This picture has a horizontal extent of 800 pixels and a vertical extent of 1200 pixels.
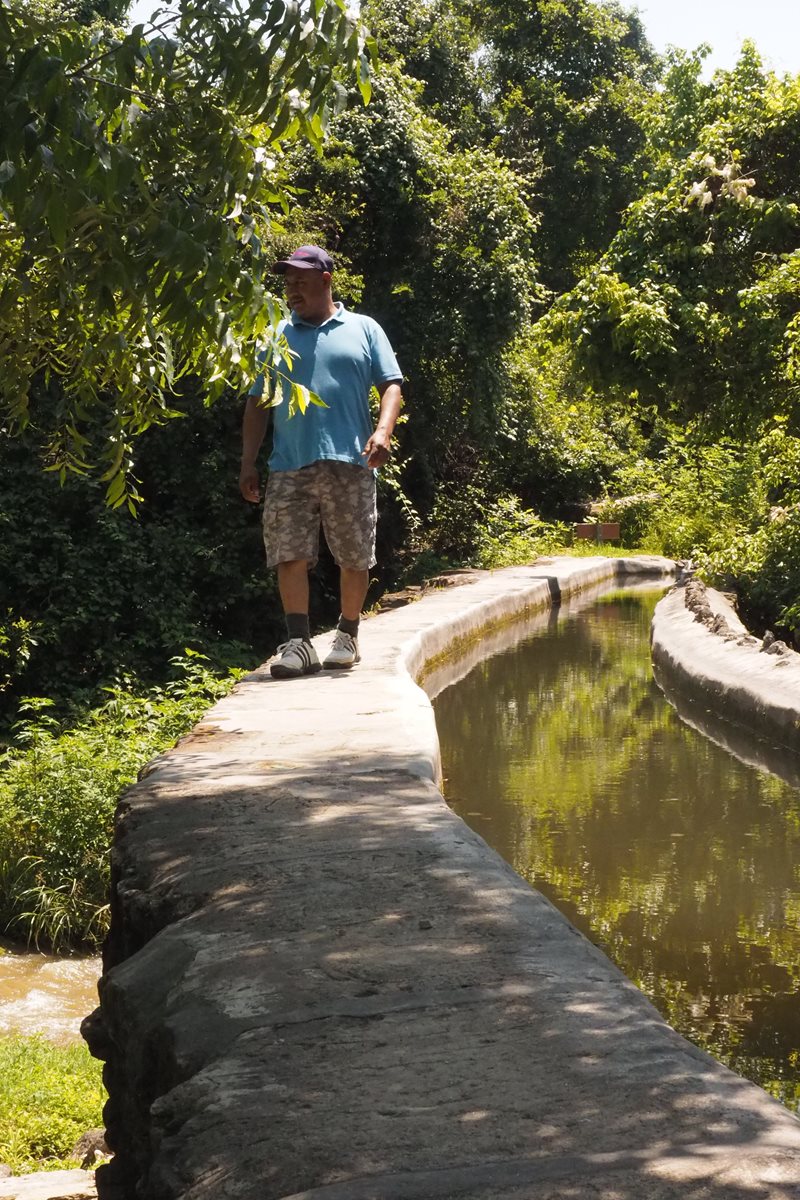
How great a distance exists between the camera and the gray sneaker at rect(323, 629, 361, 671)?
643 centimetres

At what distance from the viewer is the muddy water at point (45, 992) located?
6.14 m

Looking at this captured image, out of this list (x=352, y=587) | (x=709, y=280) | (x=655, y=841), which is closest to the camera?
(x=655, y=841)

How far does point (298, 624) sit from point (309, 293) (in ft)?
4.68

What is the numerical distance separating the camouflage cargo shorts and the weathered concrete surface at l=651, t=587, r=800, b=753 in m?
1.99

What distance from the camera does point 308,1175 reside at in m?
1.74

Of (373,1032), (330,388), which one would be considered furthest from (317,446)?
(373,1032)

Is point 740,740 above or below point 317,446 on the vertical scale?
below

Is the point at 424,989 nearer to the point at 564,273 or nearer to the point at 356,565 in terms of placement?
the point at 356,565

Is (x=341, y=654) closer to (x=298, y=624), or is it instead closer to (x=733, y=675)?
(x=298, y=624)

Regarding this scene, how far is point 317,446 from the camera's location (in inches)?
236

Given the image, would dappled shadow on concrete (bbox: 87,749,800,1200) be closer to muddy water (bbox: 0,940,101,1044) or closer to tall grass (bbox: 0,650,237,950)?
muddy water (bbox: 0,940,101,1044)

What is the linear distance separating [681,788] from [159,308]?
9.60 feet

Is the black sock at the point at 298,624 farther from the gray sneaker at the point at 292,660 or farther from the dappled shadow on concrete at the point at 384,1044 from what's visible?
the dappled shadow on concrete at the point at 384,1044

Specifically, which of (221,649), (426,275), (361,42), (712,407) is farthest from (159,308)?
(426,275)
